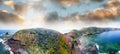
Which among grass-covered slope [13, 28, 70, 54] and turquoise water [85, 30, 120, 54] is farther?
turquoise water [85, 30, 120, 54]

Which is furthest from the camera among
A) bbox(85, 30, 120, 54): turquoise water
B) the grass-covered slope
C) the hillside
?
bbox(85, 30, 120, 54): turquoise water

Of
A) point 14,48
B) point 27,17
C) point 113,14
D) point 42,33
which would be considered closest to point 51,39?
point 42,33

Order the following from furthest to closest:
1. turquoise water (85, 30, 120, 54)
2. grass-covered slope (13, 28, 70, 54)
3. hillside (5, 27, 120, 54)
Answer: turquoise water (85, 30, 120, 54) → grass-covered slope (13, 28, 70, 54) → hillside (5, 27, 120, 54)

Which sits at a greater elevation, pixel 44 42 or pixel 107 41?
pixel 44 42

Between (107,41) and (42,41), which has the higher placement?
(42,41)

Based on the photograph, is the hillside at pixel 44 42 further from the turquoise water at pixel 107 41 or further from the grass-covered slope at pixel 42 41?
the turquoise water at pixel 107 41

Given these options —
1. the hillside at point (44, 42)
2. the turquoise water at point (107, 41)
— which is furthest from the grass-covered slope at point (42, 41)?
the turquoise water at point (107, 41)

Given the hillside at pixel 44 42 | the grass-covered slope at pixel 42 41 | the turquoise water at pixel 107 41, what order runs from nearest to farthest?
the hillside at pixel 44 42
the grass-covered slope at pixel 42 41
the turquoise water at pixel 107 41

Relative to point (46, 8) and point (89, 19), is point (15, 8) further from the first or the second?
point (89, 19)

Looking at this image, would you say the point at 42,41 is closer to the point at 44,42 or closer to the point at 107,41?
the point at 44,42

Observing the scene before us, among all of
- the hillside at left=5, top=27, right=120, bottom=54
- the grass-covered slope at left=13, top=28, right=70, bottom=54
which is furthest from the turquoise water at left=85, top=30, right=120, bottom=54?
the grass-covered slope at left=13, top=28, right=70, bottom=54

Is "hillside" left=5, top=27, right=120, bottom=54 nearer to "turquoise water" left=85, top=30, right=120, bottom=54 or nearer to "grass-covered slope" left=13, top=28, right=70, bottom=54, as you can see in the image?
"grass-covered slope" left=13, top=28, right=70, bottom=54

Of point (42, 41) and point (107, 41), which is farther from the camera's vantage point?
point (107, 41)

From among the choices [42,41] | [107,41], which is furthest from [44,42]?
[107,41]
